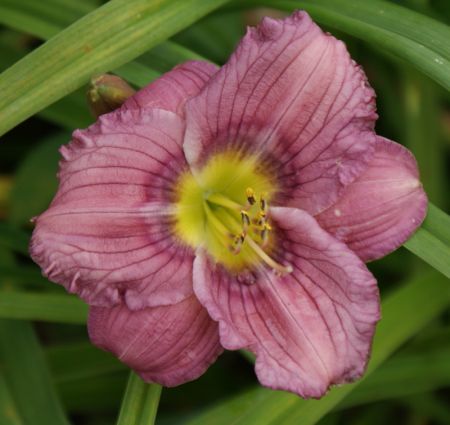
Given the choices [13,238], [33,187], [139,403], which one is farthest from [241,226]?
[33,187]

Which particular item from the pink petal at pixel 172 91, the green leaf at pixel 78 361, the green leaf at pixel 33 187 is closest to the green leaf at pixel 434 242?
the pink petal at pixel 172 91

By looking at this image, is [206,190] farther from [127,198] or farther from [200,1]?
[200,1]

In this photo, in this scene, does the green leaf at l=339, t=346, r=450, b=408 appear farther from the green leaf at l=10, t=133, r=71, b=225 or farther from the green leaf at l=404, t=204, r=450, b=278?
the green leaf at l=10, t=133, r=71, b=225

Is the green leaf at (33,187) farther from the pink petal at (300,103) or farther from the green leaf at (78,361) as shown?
the pink petal at (300,103)

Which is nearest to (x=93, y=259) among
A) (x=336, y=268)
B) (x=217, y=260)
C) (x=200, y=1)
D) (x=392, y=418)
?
(x=217, y=260)

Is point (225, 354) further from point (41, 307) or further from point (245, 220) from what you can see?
point (245, 220)

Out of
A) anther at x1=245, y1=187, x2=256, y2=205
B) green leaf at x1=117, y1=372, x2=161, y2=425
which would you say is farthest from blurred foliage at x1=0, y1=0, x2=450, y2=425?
anther at x1=245, y1=187, x2=256, y2=205

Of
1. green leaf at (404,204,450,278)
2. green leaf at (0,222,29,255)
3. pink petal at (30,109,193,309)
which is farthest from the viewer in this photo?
green leaf at (0,222,29,255)
